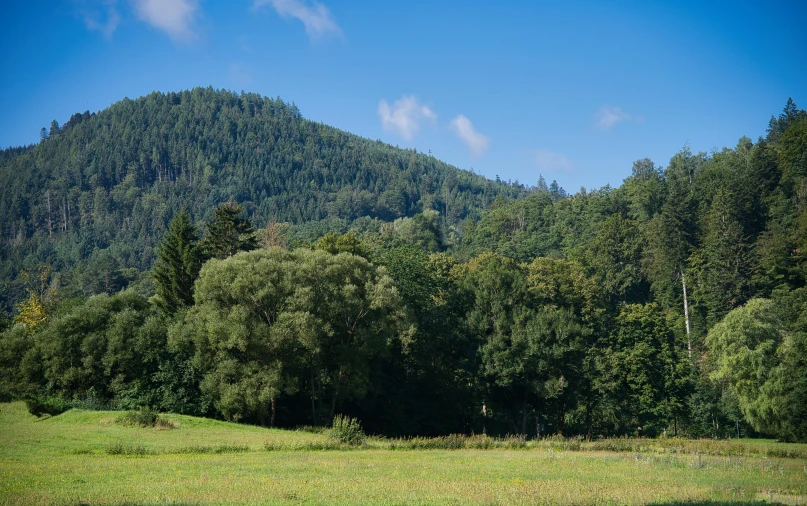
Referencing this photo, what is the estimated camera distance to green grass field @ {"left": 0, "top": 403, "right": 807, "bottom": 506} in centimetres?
2220

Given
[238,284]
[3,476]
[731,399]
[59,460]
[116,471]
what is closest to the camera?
[3,476]

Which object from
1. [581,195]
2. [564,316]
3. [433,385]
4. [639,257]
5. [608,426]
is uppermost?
[581,195]

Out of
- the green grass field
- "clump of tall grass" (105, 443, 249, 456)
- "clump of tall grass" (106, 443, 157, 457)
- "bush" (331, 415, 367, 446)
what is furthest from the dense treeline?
"clump of tall grass" (106, 443, 157, 457)

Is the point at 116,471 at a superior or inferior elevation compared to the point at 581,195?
inferior

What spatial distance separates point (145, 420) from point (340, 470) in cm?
2024

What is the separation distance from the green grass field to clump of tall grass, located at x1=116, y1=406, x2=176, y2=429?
93 centimetres

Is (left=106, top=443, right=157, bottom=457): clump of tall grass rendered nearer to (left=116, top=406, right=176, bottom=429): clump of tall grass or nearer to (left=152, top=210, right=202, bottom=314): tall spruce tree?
(left=116, top=406, right=176, bottom=429): clump of tall grass

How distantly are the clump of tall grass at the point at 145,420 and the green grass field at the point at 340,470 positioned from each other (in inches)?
36.7

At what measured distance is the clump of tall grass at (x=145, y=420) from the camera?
140 ft

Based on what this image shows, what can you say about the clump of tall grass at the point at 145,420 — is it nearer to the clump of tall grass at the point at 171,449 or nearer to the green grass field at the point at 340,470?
the green grass field at the point at 340,470

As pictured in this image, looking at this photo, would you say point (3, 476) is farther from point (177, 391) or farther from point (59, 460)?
point (177, 391)

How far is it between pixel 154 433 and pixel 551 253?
377 feet

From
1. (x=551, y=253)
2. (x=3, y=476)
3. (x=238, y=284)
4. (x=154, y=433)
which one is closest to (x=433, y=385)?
(x=238, y=284)

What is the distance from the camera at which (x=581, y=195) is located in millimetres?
180375
